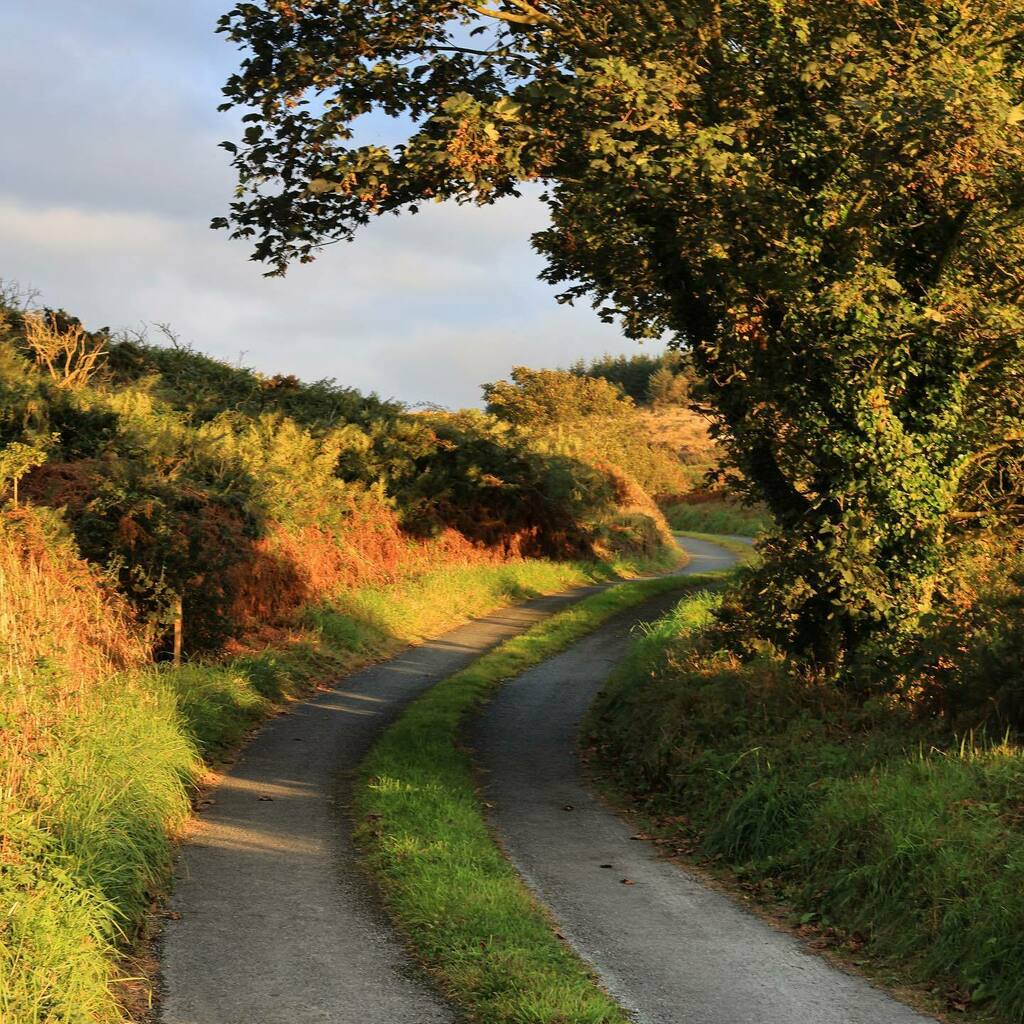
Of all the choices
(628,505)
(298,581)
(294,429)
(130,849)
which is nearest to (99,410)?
(298,581)

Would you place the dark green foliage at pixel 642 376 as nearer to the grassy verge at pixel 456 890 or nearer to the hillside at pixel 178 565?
the hillside at pixel 178 565

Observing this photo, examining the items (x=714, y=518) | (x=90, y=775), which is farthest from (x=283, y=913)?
(x=714, y=518)

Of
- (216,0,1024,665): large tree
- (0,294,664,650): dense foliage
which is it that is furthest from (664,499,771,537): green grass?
(216,0,1024,665): large tree

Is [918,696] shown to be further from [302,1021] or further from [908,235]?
[302,1021]

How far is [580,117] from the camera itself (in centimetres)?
1235

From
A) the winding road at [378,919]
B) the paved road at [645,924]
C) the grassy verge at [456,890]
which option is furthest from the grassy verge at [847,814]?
the grassy verge at [456,890]

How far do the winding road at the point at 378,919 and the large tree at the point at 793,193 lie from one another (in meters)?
4.70

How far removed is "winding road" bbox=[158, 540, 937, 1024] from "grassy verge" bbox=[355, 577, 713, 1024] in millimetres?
242

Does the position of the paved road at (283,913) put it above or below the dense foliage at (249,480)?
below

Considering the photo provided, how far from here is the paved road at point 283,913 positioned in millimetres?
7477

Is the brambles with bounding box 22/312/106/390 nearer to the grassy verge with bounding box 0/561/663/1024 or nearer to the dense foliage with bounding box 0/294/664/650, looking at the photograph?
the dense foliage with bounding box 0/294/664/650

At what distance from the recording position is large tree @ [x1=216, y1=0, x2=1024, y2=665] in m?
12.4

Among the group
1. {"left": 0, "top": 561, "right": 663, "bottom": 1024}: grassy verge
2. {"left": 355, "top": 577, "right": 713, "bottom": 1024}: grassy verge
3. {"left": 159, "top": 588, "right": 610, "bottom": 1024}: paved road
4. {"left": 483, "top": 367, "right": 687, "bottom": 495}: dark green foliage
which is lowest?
{"left": 159, "top": 588, "right": 610, "bottom": 1024}: paved road

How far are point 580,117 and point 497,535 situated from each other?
24504 millimetres
